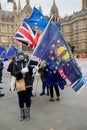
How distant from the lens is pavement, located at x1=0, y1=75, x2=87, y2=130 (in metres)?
6.75

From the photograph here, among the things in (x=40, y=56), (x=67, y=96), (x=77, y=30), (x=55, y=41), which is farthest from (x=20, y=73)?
(x=77, y=30)

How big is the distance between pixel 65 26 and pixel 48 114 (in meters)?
65.7

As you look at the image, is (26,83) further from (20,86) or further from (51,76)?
(51,76)

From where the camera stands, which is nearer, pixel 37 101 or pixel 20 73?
pixel 20 73

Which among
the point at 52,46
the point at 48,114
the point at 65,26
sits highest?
the point at 65,26

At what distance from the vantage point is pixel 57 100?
993cm

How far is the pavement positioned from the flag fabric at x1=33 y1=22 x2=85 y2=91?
1010 millimetres

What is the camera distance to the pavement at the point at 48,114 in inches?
266

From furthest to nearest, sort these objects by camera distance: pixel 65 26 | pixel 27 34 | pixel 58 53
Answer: pixel 65 26, pixel 27 34, pixel 58 53

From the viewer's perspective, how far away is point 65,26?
72.3 meters

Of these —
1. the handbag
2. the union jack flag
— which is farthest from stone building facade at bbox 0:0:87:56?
the handbag

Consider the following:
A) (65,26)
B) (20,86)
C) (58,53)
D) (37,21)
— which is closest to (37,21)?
(37,21)

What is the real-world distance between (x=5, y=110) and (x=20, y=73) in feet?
5.70

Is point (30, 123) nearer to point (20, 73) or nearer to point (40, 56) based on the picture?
point (20, 73)
